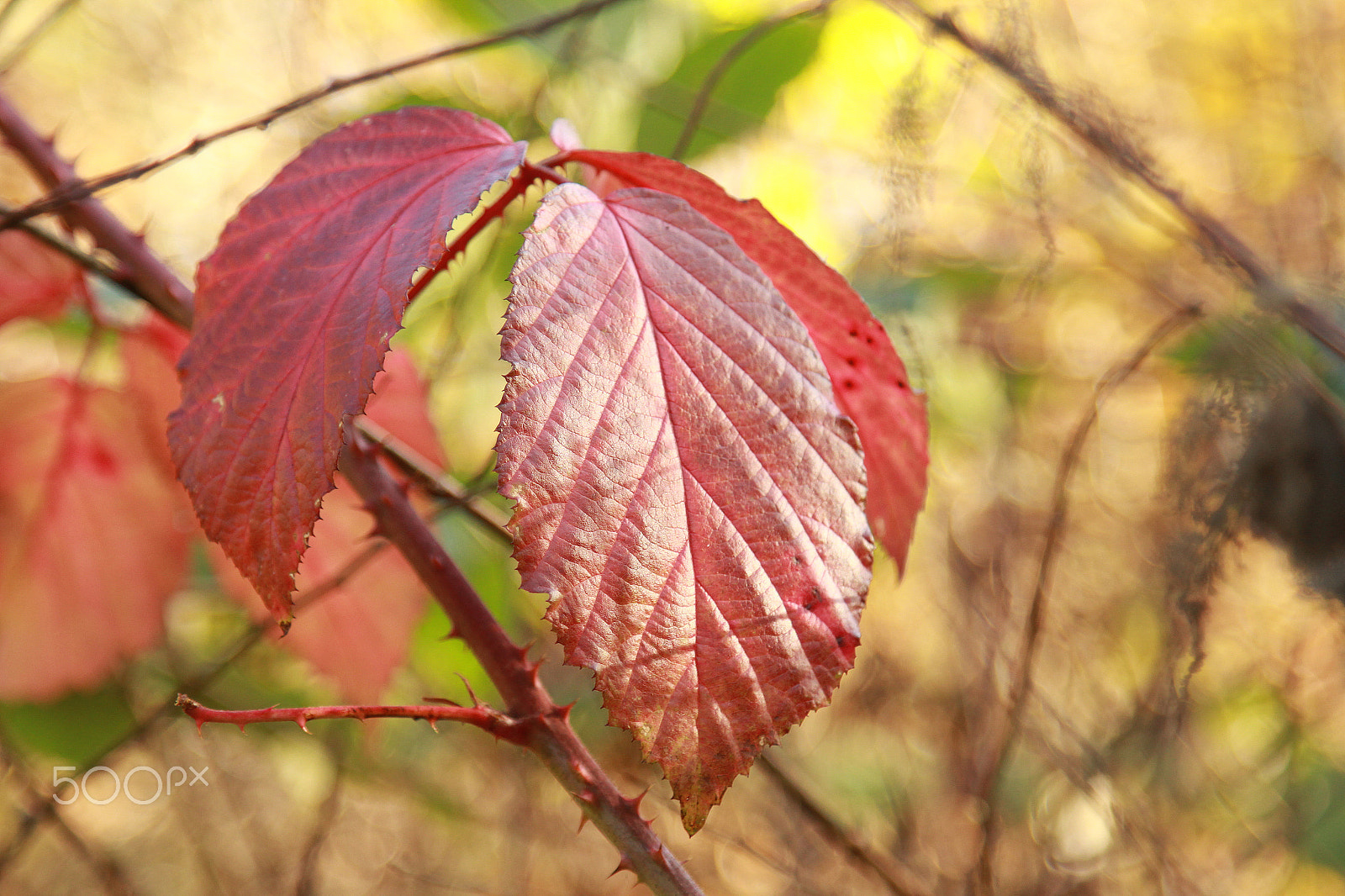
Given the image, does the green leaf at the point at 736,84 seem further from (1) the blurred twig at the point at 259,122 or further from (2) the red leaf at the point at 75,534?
(2) the red leaf at the point at 75,534

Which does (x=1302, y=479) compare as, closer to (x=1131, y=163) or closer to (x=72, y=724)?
(x=1131, y=163)

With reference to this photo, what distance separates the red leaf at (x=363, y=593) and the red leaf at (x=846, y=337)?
1.14 feet

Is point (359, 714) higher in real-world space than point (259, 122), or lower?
lower

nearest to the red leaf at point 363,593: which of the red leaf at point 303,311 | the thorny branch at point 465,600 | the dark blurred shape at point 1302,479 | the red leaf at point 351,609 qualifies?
the red leaf at point 351,609

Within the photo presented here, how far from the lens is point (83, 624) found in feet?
2.24

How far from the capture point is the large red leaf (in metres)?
0.32

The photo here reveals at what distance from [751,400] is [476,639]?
0.19 meters

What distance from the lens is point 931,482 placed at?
1.36 m

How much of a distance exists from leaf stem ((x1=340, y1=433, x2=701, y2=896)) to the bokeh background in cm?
27

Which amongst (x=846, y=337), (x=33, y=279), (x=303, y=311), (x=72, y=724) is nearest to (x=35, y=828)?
(x=72, y=724)

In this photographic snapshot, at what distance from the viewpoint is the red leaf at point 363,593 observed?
70cm

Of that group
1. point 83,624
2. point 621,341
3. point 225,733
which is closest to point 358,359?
point 621,341

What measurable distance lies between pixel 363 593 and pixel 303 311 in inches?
15.6

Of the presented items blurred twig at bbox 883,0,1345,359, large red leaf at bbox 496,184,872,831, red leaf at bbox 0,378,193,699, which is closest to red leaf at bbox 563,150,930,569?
large red leaf at bbox 496,184,872,831
